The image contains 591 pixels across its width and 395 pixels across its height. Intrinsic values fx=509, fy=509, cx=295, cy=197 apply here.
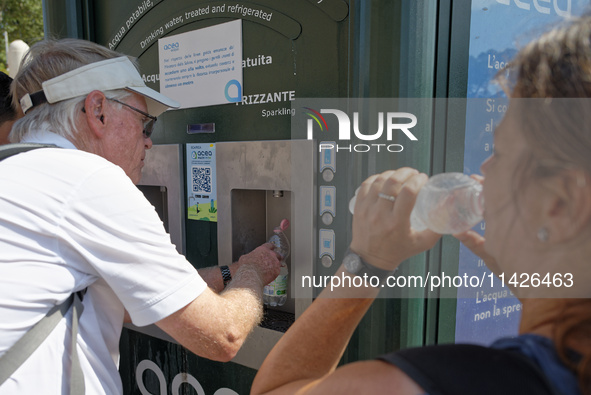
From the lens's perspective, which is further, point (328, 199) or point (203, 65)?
point (203, 65)

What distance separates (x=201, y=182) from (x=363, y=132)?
2.74ft

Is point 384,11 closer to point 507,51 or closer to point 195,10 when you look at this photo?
point 507,51

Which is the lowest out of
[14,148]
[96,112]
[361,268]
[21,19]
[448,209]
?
[361,268]

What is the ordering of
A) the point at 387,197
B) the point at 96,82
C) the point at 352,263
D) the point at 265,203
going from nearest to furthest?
1. the point at 387,197
2. the point at 352,263
3. the point at 96,82
4. the point at 265,203

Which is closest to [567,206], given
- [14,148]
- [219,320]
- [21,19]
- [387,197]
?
[387,197]

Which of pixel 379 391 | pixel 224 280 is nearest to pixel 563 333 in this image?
pixel 379 391

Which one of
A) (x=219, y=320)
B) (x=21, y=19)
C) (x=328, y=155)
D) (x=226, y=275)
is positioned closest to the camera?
(x=219, y=320)

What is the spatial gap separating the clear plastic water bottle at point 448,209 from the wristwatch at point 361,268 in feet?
0.40

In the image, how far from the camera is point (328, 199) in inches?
69.4

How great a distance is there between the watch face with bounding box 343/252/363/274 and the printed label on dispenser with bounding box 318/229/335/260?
71 cm

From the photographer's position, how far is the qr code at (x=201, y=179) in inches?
85.0

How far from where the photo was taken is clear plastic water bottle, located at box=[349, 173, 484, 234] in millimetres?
1080

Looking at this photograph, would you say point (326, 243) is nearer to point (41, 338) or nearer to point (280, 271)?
point (280, 271)

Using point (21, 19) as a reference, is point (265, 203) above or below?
below
